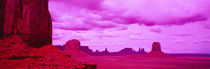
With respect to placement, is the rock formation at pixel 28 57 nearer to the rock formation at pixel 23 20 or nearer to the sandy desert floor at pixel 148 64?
the rock formation at pixel 23 20

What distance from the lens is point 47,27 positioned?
25188mm

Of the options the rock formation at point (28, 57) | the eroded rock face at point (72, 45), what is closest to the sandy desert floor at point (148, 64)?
the rock formation at point (28, 57)

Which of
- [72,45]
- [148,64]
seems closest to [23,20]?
[148,64]

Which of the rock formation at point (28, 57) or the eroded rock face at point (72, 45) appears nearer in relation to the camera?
the rock formation at point (28, 57)

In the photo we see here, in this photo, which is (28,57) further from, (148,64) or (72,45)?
(72,45)

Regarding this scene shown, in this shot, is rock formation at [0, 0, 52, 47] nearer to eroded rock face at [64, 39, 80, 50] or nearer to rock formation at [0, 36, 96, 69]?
rock formation at [0, 36, 96, 69]

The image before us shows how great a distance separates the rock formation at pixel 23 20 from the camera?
21219mm

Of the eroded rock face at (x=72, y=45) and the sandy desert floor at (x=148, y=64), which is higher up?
the eroded rock face at (x=72, y=45)

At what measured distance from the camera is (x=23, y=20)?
2173 centimetres

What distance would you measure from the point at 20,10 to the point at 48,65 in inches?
295

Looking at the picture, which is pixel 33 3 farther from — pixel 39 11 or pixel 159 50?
pixel 159 50

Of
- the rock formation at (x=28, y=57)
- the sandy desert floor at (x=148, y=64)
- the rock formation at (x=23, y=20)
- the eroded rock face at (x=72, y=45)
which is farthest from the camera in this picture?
the eroded rock face at (x=72, y=45)

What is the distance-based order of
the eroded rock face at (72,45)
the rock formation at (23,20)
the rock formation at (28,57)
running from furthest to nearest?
1. the eroded rock face at (72,45)
2. the rock formation at (23,20)
3. the rock formation at (28,57)

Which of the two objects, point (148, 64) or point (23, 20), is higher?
point (23, 20)
